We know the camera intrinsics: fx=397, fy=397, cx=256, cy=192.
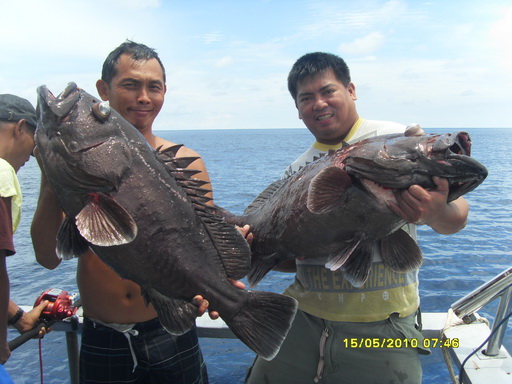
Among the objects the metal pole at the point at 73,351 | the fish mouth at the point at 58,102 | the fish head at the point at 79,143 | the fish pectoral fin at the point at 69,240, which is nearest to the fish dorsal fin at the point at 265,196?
the fish head at the point at 79,143

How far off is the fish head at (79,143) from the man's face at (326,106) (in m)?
1.63

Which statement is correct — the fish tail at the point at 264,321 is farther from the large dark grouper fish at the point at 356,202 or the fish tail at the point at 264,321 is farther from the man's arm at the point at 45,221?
the man's arm at the point at 45,221

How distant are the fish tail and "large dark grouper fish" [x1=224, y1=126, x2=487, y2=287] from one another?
0.42m

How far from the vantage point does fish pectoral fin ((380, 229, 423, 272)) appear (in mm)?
2928

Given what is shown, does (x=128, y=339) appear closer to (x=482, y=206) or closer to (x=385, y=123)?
A: (x=385, y=123)

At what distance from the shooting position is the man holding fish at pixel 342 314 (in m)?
3.05

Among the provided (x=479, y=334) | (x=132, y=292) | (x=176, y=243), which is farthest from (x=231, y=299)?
(x=479, y=334)

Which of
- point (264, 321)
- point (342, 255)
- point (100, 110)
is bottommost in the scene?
point (264, 321)

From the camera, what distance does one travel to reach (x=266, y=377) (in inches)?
132

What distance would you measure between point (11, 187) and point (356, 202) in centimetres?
266

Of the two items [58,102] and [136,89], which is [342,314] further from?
[58,102]

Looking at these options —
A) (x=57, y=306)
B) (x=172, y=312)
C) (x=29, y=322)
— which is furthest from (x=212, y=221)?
(x=29, y=322)

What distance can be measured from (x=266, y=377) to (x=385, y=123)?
2374mm

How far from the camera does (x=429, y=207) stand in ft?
8.01
